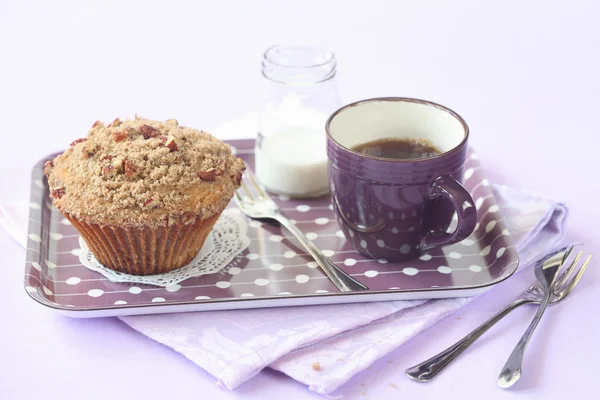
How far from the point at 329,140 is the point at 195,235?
40 cm

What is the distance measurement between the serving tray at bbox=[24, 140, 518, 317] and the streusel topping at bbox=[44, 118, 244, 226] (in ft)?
0.53

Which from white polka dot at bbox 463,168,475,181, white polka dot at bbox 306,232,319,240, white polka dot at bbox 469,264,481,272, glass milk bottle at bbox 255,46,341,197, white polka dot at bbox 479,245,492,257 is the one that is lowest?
white polka dot at bbox 306,232,319,240

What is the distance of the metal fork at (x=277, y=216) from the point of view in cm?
188

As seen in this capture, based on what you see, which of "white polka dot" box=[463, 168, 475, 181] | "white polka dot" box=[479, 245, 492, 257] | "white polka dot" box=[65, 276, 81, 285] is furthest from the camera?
"white polka dot" box=[463, 168, 475, 181]

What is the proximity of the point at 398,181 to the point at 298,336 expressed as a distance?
16.6 inches

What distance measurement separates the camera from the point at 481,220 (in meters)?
2.15

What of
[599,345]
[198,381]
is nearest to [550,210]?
[599,345]

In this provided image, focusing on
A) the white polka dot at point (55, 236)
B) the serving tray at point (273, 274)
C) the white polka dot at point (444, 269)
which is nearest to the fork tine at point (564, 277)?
the serving tray at point (273, 274)

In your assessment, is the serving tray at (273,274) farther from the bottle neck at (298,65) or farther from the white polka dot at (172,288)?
the bottle neck at (298,65)

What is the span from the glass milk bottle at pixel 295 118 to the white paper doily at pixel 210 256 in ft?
0.65

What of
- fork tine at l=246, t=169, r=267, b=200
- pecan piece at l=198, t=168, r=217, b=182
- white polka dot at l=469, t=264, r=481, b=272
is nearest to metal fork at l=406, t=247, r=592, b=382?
white polka dot at l=469, t=264, r=481, b=272

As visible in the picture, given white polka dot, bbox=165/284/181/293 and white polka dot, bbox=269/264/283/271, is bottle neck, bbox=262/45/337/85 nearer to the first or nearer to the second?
white polka dot, bbox=269/264/283/271

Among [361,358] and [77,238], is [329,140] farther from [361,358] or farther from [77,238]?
[77,238]

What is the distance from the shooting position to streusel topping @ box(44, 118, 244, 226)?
1828mm
